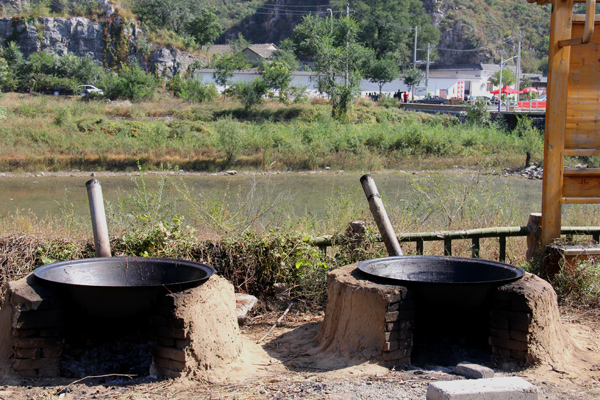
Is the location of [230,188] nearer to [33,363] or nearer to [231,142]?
[231,142]

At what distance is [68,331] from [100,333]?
0.94 ft

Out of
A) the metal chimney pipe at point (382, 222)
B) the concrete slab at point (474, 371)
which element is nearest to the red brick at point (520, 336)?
the concrete slab at point (474, 371)

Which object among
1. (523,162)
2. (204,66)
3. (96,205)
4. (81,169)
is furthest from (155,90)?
(96,205)

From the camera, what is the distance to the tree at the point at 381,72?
1987 inches

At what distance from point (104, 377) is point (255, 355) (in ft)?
3.50

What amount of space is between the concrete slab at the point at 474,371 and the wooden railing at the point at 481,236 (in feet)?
7.08

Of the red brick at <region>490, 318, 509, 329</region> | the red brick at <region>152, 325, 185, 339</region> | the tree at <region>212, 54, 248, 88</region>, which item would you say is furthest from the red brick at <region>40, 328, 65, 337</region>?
the tree at <region>212, 54, 248, 88</region>

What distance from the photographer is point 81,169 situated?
23.8 meters

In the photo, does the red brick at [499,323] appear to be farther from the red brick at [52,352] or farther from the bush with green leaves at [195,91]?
the bush with green leaves at [195,91]

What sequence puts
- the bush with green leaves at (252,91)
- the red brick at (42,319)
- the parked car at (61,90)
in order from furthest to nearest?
the parked car at (61,90)
the bush with green leaves at (252,91)
the red brick at (42,319)

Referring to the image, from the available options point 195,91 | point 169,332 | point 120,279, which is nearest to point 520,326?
point 169,332

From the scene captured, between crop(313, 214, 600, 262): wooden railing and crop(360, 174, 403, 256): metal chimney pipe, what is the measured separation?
65 cm

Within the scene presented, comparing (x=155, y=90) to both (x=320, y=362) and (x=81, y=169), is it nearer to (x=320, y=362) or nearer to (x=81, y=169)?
(x=81, y=169)

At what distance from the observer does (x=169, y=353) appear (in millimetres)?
3729
